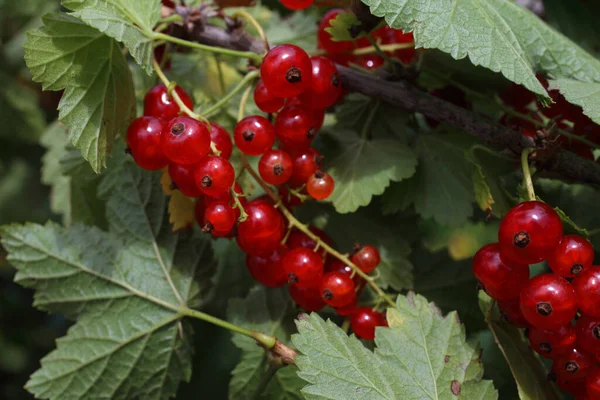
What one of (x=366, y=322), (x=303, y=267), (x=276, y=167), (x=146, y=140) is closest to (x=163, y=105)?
(x=146, y=140)

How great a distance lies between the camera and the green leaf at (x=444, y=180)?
0.90 metres

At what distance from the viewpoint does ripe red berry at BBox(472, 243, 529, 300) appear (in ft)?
2.26

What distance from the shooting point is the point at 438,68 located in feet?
3.10

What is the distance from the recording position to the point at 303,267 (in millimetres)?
776

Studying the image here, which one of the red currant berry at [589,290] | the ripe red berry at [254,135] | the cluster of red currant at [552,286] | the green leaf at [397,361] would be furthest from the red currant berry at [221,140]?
the red currant berry at [589,290]

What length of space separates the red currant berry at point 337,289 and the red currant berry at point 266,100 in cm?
23

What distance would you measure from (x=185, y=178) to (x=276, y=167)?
0.38ft

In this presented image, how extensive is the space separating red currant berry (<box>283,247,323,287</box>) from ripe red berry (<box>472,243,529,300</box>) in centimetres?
20

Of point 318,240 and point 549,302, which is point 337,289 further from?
point 549,302

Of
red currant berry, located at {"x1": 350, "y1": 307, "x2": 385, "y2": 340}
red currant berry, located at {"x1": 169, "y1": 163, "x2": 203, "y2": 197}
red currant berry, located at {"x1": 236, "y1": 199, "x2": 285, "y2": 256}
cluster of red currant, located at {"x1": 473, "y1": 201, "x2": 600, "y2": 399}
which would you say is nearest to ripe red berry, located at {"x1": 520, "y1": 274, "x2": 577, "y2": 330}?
cluster of red currant, located at {"x1": 473, "y1": 201, "x2": 600, "y2": 399}

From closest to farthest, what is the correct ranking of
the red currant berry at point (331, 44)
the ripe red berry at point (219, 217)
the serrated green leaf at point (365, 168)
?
the ripe red berry at point (219, 217) < the serrated green leaf at point (365, 168) < the red currant berry at point (331, 44)

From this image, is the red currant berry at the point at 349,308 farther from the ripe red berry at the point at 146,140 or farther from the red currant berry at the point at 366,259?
the ripe red berry at the point at 146,140

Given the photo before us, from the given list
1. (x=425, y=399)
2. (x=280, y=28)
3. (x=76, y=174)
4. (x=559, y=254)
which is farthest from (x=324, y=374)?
(x=280, y=28)

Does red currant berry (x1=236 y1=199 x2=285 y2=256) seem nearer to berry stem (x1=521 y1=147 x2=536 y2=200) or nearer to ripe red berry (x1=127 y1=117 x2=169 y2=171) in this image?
ripe red berry (x1=127 y1=117 x2=169 y2=171)
